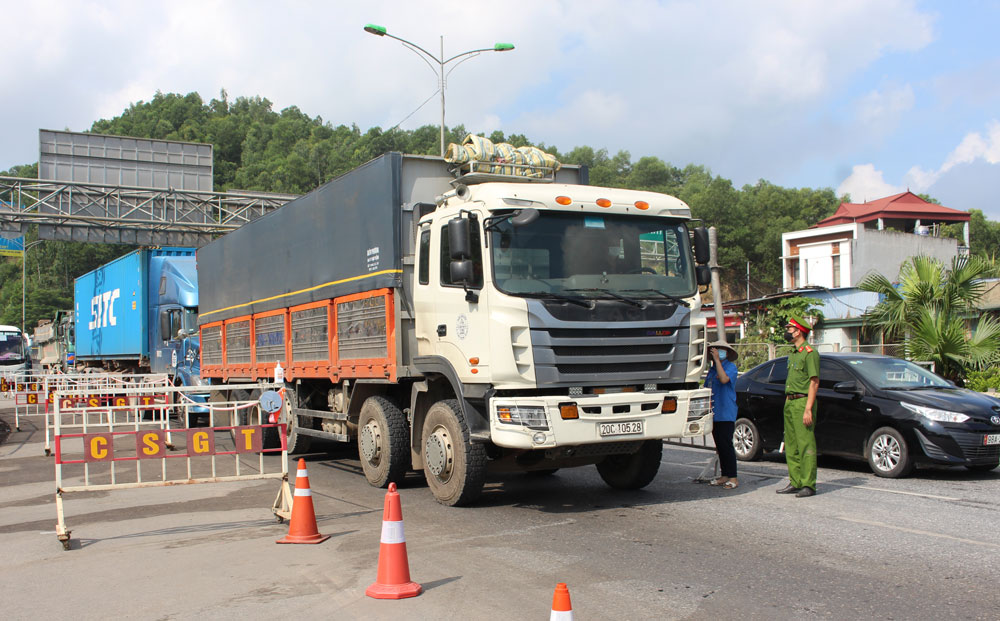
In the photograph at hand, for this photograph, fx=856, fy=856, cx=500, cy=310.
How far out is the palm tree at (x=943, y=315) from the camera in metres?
16.7

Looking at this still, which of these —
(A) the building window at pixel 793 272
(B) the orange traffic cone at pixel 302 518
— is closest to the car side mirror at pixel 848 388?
(B) the orange traffic cone at pixel 302 518

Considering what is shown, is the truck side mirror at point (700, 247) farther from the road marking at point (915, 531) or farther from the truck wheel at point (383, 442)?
the truck wheel at point (383, 442)

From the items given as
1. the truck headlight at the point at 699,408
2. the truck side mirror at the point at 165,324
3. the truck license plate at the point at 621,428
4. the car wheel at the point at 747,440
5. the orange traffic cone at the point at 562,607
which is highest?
the truck side mirror at the point at 165,324

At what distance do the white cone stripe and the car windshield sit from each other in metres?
7.44

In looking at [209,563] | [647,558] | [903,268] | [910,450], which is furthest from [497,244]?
[903,268]

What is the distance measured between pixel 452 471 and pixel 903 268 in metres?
13.8

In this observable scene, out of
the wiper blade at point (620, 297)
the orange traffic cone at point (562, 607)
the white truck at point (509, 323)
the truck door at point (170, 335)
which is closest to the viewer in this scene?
the orange traffic cone at point (562, 607)

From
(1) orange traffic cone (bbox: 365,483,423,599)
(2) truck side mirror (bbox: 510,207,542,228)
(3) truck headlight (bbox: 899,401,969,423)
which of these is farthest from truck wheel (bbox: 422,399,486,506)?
(3) truck headlight (bbox: 899,401,969,423)

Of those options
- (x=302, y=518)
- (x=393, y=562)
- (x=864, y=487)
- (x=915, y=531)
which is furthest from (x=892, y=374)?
(x=393, y=562)

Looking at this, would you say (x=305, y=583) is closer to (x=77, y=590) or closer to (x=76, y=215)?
(x=77, y=590)

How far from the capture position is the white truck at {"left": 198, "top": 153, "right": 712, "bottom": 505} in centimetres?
781

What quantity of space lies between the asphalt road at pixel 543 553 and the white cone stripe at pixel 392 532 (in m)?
0.39

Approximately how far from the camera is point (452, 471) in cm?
848

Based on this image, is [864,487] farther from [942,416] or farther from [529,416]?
[529,416]
